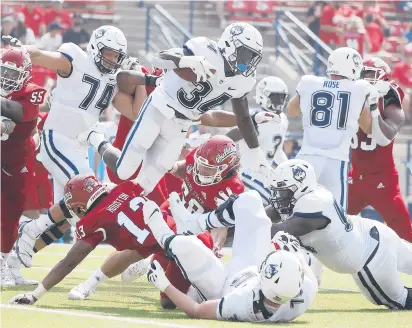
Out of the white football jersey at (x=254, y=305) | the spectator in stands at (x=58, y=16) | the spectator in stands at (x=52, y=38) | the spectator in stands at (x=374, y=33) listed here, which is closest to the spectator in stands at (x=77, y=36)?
the spectator in stands at (x=52, y=38)

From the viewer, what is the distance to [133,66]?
8812 mm

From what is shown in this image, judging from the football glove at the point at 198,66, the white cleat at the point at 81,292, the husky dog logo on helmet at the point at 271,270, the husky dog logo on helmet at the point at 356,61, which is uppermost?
the football glove at the point at 198,66

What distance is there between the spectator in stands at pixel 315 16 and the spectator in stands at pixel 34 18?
167 inches

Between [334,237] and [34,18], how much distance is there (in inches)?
432

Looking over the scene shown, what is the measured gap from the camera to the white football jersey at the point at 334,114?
26.8ft

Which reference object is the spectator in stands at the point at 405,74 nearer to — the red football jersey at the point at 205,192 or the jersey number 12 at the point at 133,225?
the red football jersey at the point at 205,192

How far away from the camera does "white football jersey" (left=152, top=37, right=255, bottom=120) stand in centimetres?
718

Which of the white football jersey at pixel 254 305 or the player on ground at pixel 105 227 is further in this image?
the player on ground at pixel 105 227

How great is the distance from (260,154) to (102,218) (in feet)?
5.29

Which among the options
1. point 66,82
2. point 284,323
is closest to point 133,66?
point 66,82

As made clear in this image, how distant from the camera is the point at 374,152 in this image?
8.81m

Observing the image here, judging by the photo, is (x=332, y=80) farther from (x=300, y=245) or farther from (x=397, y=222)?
(x=300, y=245)

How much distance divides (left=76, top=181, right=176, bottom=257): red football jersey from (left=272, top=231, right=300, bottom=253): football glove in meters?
0.89

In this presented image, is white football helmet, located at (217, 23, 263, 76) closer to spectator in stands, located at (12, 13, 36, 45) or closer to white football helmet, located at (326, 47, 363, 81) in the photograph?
white football helmet, located at (326, 47, 363, 81)
